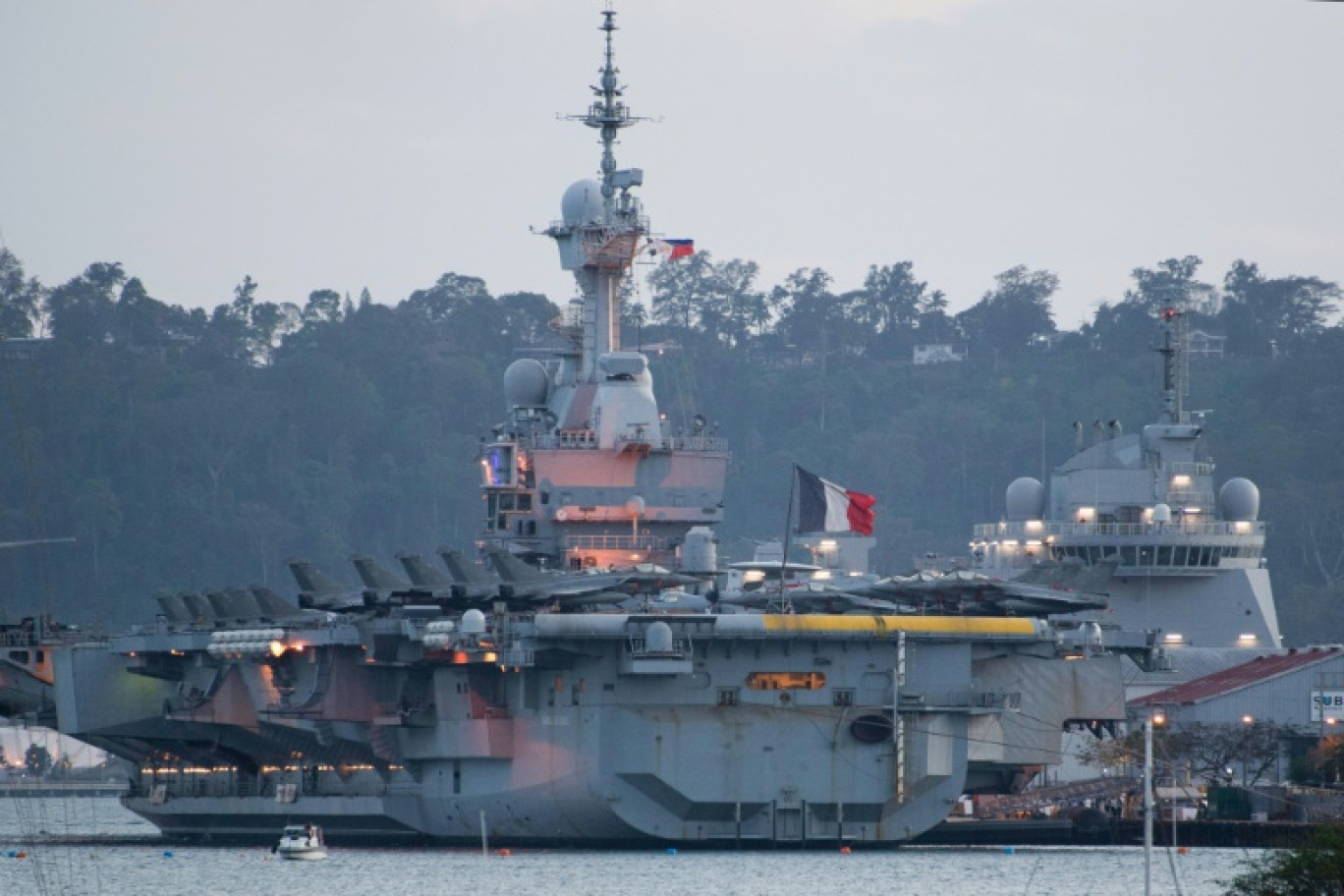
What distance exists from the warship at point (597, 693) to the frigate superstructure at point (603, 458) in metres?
0.06

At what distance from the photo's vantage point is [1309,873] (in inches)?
1231

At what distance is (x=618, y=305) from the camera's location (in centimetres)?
5894

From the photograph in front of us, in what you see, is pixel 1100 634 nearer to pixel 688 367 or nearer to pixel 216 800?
pixel 216 800

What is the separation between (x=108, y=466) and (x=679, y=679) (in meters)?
92.6

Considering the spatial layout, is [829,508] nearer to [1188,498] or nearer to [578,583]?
[578,583]

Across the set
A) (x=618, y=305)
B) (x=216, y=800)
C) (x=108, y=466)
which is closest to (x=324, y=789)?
(x=216, y=800)

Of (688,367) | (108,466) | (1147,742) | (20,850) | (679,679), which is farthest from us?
(688,367)

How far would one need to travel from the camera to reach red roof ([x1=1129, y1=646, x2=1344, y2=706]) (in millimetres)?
61312

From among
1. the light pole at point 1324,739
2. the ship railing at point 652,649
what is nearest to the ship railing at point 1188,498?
the light pole at point 1324,739

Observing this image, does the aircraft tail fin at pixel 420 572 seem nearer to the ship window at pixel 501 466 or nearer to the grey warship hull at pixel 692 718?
the grey warship hull at pixel 692 718

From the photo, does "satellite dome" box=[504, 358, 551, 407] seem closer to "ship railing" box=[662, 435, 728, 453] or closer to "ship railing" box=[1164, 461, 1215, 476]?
"ship railing" box=[662, 435, 728, 453]

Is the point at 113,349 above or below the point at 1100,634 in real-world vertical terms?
above

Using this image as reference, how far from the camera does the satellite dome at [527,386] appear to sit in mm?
58281

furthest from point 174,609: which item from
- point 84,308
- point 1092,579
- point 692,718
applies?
point 84,308
